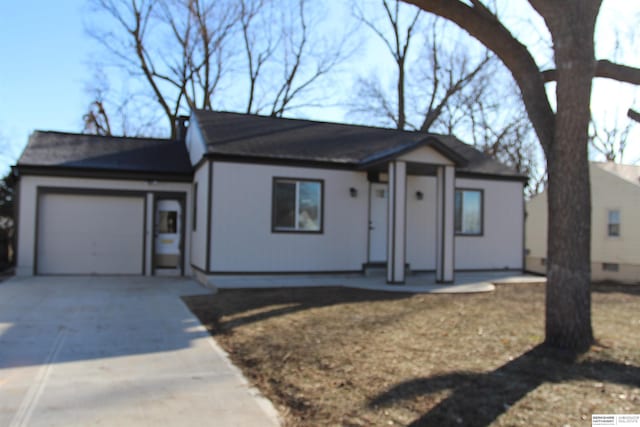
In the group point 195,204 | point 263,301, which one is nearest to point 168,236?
point 195,204

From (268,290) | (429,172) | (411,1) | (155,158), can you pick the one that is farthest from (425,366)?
(155,158)

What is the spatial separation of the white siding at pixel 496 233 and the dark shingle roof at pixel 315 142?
40 centimetres

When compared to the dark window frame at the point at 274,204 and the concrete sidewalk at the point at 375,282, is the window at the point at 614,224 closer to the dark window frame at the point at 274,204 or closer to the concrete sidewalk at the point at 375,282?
the concrete sidewalk at the point at 375,282

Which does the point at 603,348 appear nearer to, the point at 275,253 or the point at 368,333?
the point at 368,333

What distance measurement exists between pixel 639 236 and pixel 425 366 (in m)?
14.2

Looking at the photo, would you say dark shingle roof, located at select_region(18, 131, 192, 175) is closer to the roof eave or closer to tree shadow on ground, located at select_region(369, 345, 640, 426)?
the roof eave

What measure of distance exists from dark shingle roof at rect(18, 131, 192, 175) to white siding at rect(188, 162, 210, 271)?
1361 millimetres

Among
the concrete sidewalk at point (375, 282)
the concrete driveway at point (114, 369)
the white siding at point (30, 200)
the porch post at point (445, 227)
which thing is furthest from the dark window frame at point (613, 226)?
the white siding at point (30, 200)

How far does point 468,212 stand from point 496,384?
10.4 metres

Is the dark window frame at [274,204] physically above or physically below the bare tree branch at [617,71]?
below

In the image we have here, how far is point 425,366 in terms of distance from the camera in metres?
5.18

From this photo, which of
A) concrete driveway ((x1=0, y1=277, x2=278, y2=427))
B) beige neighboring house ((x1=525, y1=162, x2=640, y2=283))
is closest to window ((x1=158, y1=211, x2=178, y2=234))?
concrete driveway ((x1=0, y1=277, x2=278, y2=427))

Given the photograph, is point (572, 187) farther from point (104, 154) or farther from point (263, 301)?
point (104, 154)

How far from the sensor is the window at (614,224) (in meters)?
16.8
